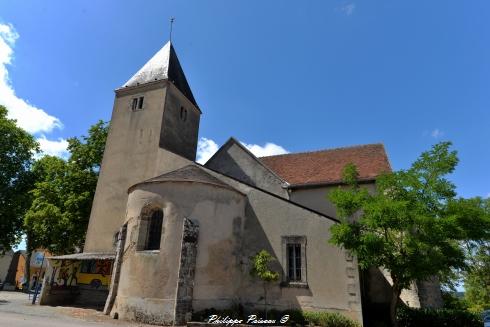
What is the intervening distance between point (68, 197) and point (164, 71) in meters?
11.9

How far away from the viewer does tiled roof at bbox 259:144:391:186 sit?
18.8 meters

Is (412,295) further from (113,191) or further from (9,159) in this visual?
(9,159)

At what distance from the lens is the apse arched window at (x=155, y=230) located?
14.4 m

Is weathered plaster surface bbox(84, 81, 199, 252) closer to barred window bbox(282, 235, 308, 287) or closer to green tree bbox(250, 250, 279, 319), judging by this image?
green tree bbox(250, 250, 279, 319)

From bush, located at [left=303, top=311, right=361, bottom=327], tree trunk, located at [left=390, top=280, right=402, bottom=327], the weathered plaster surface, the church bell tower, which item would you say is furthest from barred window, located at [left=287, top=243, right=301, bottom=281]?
the weathered plaster surface

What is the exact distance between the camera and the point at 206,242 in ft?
45.9

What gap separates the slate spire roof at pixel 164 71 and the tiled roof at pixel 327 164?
827 cm

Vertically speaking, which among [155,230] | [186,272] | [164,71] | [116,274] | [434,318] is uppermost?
[164,71]

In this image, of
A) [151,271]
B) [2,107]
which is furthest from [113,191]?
[2,107]

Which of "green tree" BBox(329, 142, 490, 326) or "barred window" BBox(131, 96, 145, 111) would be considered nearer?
"green tree" BBox(329, 142, 490, 326)

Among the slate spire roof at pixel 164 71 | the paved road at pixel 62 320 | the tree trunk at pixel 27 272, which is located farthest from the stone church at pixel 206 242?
the tree trunk at pixel 27 272

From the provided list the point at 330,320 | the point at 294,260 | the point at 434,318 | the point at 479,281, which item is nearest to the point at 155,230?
the point at 294,260

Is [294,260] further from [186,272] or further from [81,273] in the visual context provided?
[81,273]

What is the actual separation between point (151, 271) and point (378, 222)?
9.08m
